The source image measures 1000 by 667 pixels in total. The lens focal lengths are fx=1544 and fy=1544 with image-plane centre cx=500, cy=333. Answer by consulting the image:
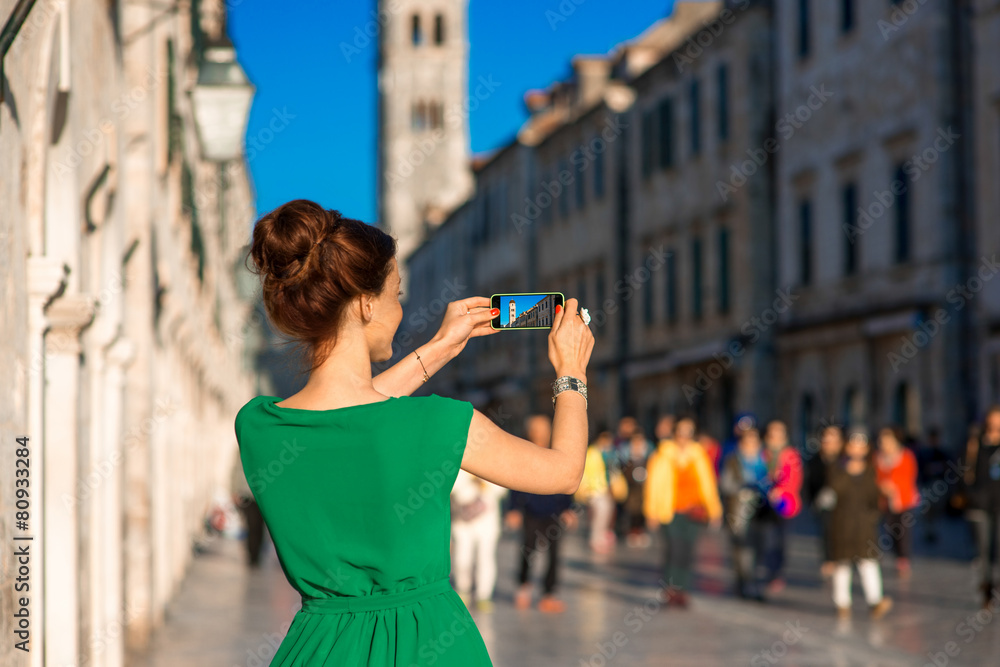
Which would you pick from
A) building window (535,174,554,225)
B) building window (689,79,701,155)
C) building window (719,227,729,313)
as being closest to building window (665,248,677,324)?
building window (689,79,701,155)

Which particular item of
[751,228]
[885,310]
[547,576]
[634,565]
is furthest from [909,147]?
[547,576]

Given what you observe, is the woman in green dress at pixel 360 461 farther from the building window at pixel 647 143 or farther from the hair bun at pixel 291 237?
the building window at pixel 647 143

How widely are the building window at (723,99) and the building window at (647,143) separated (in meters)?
4.43

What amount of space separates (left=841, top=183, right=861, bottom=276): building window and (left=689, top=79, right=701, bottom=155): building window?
23.6 feet

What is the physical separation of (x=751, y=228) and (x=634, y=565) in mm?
15287

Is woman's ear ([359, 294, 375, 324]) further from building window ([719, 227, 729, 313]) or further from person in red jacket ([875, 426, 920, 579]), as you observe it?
building window ([719, 227, 729, 313])

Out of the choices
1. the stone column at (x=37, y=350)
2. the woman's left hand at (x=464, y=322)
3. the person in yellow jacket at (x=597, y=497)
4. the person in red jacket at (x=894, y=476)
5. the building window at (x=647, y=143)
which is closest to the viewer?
the woman's left hand at (x=464, y=322)

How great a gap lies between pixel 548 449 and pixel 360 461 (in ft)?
1.14

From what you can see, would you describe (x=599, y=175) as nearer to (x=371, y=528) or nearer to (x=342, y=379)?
(x=342, y=379)

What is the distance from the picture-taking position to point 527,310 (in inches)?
124

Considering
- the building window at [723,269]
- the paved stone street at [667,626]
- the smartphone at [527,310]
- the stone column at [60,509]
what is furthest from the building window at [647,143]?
the smartphone at [527,310]

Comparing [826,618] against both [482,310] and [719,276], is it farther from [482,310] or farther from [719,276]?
[719,276]

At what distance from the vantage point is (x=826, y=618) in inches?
510

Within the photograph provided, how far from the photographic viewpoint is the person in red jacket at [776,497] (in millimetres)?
15000
